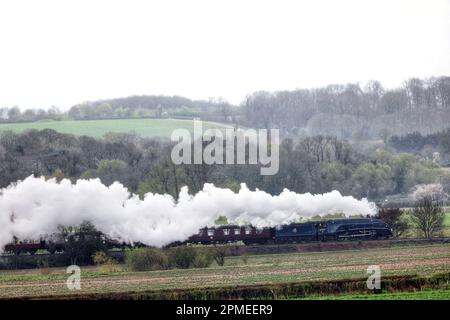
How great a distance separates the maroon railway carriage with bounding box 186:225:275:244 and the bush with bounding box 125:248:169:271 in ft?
32.8

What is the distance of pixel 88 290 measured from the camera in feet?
166

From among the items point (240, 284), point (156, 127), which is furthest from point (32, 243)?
point (156, 127)

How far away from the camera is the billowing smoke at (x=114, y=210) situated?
68438mm

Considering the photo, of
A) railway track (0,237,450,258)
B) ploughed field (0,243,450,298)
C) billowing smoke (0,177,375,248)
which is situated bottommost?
ploughed field (0,243,450,298)

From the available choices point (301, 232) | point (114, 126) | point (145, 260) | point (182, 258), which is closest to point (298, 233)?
point (301, 232)

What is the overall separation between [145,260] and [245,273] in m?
9.07

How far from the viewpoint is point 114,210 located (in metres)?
69.2

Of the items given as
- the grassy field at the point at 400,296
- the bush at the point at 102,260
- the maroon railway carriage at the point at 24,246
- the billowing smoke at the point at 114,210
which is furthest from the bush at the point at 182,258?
the grassy field at the point at 400,296

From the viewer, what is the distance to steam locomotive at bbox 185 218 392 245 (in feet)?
244

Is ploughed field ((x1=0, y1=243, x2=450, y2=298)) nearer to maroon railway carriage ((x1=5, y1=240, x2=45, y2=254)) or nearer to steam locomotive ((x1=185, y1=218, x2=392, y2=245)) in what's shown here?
steam locomotive ((x1=185, y1=218, x2=392, y2=245))

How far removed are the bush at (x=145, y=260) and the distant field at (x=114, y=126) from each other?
89.1 metres

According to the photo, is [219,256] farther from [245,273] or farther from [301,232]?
[301,232]

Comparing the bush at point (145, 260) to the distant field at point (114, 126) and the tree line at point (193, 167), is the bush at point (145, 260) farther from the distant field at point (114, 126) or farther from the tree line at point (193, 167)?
the distant field at point (114, 126)

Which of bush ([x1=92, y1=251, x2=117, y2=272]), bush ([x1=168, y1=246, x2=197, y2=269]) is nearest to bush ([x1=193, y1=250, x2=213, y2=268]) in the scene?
bush ([x1=168, y1=246, x2=197, y2=269])
